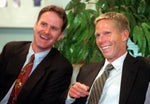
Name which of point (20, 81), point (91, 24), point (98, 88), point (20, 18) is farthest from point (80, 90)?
point (20, 18)

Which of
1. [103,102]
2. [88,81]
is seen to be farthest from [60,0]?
[103,102]

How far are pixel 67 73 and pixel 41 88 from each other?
0.87ft

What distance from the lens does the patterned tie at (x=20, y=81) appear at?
64.8 inches

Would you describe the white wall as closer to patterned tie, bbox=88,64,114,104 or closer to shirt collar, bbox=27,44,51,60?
shirt collar, bbox=27,44,51,60

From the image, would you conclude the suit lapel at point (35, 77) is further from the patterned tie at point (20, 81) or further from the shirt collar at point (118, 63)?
the shirt collar at point (118, 63)

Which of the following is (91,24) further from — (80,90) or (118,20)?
(80,90)

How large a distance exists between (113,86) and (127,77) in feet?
0.42

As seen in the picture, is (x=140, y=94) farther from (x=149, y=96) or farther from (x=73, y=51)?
(x=73, y=51)

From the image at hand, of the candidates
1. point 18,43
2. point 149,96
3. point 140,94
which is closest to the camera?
point 149,96

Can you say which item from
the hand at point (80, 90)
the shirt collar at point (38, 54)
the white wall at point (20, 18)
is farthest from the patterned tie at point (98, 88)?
the white wall at point (20, 18)

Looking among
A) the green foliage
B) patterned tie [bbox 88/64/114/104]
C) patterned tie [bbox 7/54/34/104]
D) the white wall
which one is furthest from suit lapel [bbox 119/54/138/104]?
the white wall

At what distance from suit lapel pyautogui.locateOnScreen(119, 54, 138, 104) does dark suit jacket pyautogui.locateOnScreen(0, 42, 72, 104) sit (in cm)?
49

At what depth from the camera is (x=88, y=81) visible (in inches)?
64.4

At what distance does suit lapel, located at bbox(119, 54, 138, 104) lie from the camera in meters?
1.38
